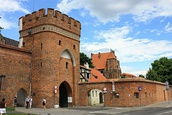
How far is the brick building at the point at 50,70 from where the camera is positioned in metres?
26.6

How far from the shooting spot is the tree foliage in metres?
56.5

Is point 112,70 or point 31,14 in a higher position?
point 31,14

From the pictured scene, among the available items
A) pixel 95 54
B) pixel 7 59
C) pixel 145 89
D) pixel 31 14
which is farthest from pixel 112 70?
pixel 7 59

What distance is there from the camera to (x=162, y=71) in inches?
2263

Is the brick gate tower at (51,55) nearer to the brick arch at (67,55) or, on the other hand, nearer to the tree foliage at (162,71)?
the brick arch at (67,55)

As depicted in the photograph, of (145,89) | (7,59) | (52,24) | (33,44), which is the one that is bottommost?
(145,89)

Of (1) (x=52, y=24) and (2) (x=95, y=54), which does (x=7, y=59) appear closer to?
(1) (x=52, y=24)

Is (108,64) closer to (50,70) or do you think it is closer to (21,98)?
(50,70)

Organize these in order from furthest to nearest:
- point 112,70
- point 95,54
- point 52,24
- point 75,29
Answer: point 95,54
point 112,70
point 75,29
point 52,24

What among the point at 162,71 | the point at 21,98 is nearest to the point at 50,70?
the point at 21,98

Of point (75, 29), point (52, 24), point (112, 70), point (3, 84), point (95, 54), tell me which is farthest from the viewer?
point (95, 54)

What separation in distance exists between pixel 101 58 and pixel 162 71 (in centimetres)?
2505

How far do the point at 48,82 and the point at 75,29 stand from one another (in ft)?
33.9

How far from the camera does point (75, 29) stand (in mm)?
33969
